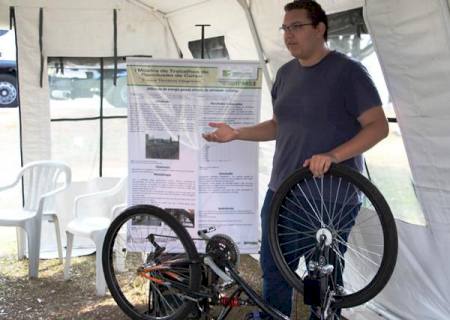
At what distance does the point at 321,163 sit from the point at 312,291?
0.46 m

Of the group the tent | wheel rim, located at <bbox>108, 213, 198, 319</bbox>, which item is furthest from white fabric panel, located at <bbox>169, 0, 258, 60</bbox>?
wheel rim, located at <bbox>108, 213, 198, 319</bbox>

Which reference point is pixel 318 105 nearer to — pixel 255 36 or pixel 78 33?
pixel 255 36

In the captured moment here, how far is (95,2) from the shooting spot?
4.27 m

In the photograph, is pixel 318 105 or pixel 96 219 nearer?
pixel 318 105

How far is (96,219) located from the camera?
4059 millimetres

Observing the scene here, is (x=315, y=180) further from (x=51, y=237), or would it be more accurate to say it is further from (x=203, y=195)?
(x=51, y=237)

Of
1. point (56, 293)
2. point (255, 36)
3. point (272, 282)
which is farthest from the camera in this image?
point (56, 293)

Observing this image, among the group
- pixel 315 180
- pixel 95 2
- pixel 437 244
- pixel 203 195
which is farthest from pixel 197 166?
pixel 95 2

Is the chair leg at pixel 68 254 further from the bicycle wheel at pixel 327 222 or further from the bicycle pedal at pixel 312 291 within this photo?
the bicycle pedal at pixel 312 291

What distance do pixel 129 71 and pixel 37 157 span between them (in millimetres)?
1824

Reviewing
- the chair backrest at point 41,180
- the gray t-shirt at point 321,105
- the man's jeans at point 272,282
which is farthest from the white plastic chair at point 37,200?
the gray t-shirt at point 321,105

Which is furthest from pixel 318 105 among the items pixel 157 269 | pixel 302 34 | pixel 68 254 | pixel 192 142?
pixel 68 254

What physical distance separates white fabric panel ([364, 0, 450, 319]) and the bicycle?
0.24m

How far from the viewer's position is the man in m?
1.99
